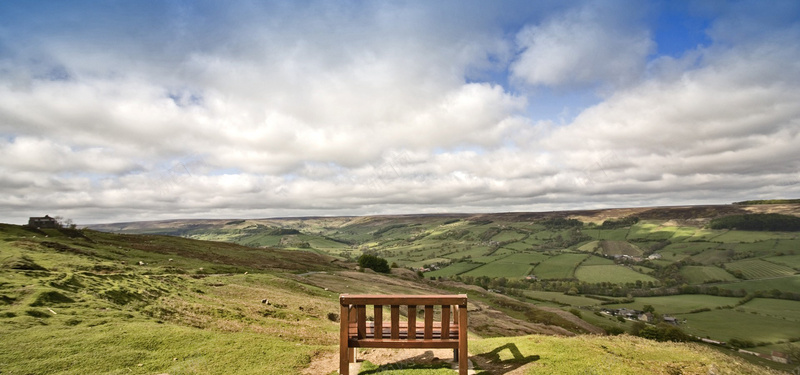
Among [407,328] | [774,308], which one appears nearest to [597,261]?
[774,308]

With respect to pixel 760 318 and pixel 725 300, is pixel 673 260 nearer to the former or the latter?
pixel 725 300

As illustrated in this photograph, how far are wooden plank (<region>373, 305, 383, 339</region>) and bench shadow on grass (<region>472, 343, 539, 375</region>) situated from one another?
3670 mm

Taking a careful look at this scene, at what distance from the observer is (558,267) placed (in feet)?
569

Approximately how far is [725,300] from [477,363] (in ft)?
511

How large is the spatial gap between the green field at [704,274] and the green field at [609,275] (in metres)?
18.7

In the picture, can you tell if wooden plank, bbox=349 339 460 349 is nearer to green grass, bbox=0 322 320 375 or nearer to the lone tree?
green grass, bbox=0 322 320 375

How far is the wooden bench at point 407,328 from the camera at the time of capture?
10.0 metres

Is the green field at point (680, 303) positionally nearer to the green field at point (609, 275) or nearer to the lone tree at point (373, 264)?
the green field at point (609, 275)

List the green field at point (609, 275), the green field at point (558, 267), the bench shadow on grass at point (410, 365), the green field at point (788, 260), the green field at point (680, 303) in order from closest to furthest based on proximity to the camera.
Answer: the bench shadow on grass at point (410, 365) < the green field at point (680, 303) < the green field at point (609, 275) < the green field at point (788, 260) < the green field at point (558, 267)

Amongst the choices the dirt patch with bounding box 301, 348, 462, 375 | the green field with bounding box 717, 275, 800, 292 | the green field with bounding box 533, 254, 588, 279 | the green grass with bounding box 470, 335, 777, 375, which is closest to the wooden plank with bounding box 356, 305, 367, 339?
the dirt patch with bounding box 301, 348, 462, 375

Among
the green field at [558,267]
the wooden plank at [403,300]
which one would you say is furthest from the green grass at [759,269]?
the wooden plank at [403,300]

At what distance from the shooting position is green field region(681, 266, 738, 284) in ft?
488

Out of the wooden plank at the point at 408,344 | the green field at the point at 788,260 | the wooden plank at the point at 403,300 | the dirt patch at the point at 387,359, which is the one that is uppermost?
the wooden plank at the point at 403,300

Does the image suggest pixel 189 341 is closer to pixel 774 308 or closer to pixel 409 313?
pixel 409 313
